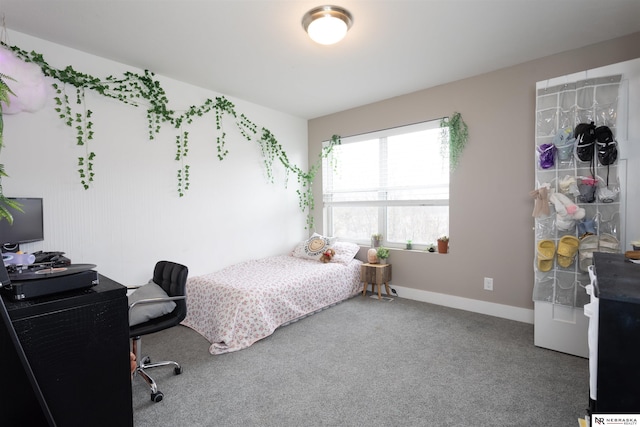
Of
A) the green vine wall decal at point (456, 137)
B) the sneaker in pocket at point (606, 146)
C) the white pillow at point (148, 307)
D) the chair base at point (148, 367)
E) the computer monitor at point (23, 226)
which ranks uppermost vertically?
the green vine wall decal at point (456, 137)

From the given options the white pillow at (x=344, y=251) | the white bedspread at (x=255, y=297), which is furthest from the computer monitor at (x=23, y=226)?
the white pillow at (x=344, y=251)

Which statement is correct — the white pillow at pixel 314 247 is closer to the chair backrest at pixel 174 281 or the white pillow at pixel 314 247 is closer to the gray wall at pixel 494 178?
the gray wall at pixel 494 178

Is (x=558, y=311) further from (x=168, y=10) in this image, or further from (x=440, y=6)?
(x=168, y=10)

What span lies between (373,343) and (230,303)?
52.0 inches

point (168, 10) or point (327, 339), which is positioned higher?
point (168, 10)

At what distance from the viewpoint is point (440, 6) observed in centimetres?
218

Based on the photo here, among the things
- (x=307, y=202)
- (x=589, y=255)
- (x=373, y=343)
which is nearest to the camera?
(x=589, y=255)

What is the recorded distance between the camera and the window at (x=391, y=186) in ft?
12.6

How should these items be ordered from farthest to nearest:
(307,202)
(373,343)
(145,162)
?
(307,202)
(145,162)
(373,343)

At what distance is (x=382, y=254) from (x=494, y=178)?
1.56 metres

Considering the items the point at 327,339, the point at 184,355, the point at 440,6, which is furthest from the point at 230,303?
the point at 440,6

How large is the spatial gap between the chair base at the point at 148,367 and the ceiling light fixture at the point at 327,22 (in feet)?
A: 8.15

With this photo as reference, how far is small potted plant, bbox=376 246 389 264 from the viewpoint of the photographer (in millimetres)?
4059

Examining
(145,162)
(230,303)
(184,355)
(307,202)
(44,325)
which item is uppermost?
(145,162)
